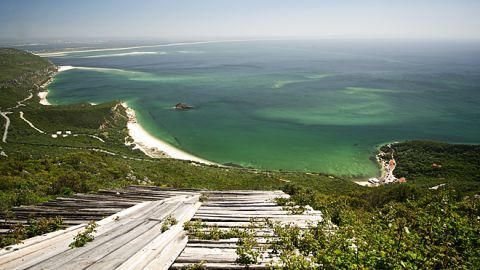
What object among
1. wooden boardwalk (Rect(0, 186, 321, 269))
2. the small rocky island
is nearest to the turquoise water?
the small rocky island

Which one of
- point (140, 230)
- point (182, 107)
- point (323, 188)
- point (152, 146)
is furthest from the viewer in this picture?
point (182, 107)

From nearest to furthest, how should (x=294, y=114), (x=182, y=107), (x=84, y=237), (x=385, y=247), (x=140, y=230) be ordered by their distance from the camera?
(x=385, y=247), (x=84, y=237), (x=140, y=230), (x=294, y=114), (x=182, y=107)

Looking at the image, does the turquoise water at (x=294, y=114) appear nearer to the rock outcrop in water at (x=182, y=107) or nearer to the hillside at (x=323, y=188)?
the rock outcrop in water at (x=182, y=107)

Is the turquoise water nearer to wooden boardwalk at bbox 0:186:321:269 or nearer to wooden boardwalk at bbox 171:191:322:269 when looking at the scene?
wooden boardwalk at bbox 171:191:322:269

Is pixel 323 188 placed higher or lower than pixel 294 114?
lower

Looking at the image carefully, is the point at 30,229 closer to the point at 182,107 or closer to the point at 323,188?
the point at 323,188

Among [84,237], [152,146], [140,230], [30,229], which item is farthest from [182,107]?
[84,237]
